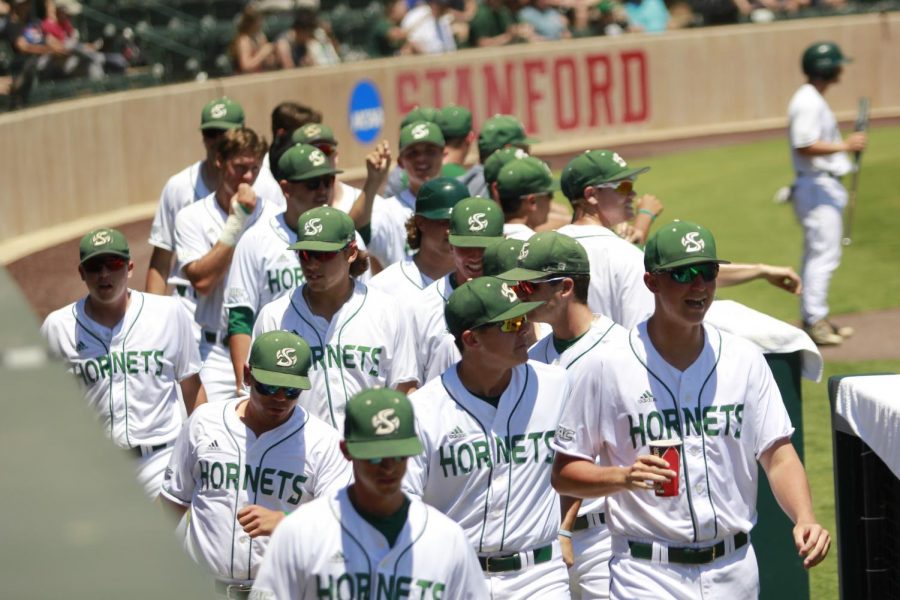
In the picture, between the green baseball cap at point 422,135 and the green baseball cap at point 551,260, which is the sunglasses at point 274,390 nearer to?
the green baseball cap at point 551,260

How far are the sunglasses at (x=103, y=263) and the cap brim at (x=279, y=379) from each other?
157 cm

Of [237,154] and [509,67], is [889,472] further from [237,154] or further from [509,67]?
[509,67]

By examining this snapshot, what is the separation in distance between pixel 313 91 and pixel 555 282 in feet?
42.2

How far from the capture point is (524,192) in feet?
26.0

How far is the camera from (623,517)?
5641mm

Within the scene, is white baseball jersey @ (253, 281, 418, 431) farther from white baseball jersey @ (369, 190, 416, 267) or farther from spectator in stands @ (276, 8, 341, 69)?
spectator in stands @ (276, 8, 341, 69)

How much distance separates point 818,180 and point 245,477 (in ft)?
23.3

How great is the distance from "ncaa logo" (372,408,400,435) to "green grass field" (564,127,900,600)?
12.7 feet

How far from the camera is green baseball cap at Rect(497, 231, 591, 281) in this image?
597cm

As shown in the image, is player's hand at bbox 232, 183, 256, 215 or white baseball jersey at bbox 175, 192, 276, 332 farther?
white baseball jersey at bbox 175, 192, 276, 332

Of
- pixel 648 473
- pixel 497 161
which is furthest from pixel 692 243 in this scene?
pixel 497 161

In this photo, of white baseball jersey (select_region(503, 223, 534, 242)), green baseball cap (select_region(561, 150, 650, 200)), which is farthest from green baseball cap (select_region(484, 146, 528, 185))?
green baseball cap (select_region(561, 150, 650, 200))

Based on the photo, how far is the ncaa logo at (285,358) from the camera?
18.9ft

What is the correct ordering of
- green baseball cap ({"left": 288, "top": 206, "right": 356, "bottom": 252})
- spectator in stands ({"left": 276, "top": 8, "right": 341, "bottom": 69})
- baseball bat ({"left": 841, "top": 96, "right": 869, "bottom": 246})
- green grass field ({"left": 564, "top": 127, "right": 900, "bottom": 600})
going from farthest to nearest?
spectator in stands ({"left": 276, "top": 8, "right": 341, "bottom": 69}), baseball bat ({"left": 841, "top": 96, "right": 869, "bottom": 246}), green grass field ({"left": 564, "top": 127, "right": 900, "bottom": 600}), green baseball cap ({"left": 288, "top": 206, "right": 356, "bottom": 252})
